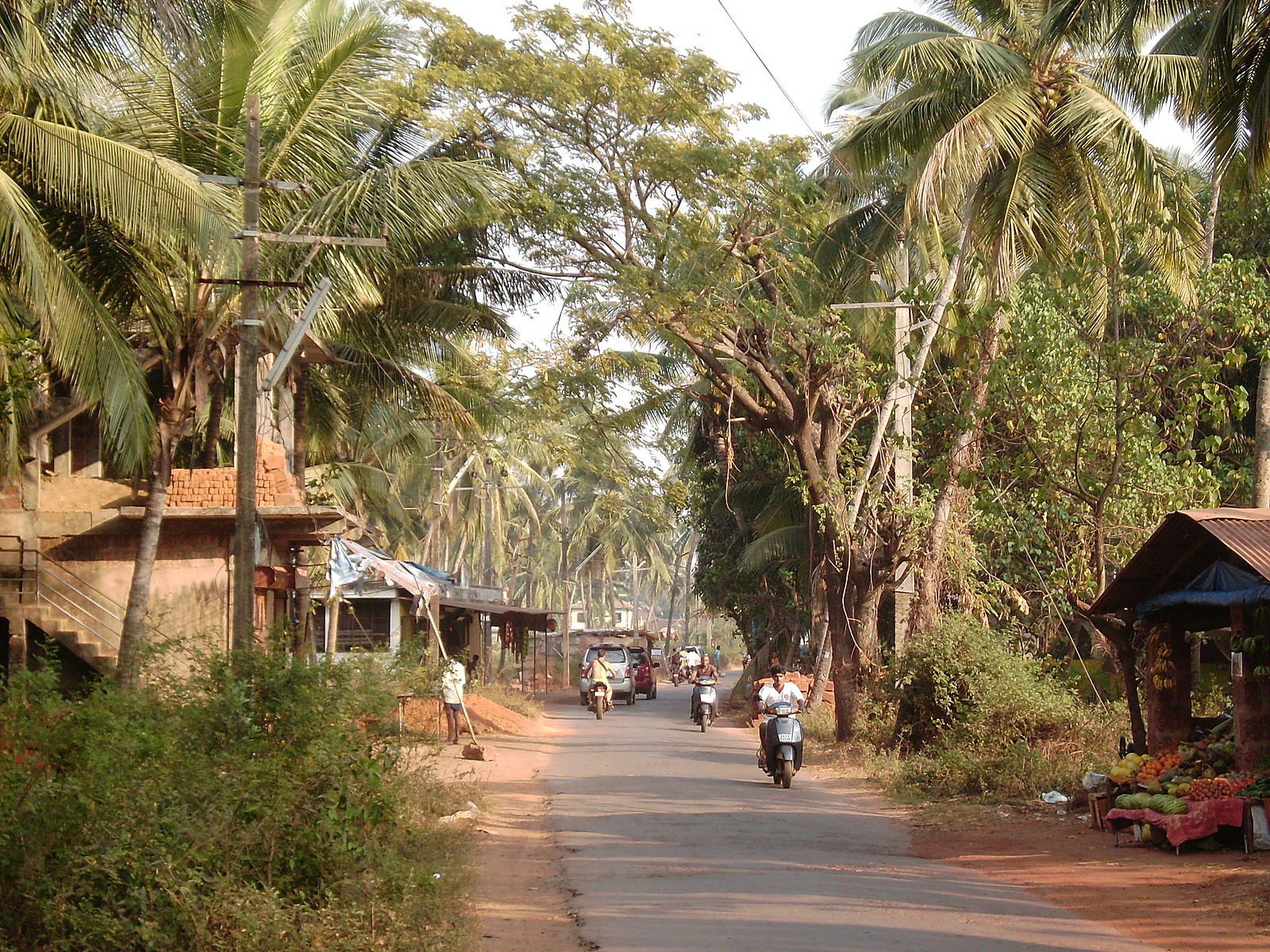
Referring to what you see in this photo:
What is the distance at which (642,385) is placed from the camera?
20500mm

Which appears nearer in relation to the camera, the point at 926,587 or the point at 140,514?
the point at 140,514

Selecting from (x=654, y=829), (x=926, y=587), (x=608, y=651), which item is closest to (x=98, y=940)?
(x=654, y=829)

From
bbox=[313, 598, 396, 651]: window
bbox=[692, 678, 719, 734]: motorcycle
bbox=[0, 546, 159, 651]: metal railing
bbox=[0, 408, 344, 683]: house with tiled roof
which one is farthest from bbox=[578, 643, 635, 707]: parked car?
bbox=[0, 546, 159, 651]: metal railing

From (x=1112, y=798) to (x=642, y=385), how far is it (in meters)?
10.5

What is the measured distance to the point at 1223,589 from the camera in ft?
36.3

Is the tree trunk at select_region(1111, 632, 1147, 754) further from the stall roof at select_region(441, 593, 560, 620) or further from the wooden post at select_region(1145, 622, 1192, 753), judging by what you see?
the stall roof at select_region(441, 593, 560, 620)

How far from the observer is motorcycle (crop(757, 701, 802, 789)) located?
15953 mm

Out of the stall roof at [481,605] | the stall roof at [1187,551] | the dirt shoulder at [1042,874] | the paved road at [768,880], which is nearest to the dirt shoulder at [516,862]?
the dirt shoulder at [1042,874]

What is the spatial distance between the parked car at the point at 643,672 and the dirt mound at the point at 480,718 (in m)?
14.5

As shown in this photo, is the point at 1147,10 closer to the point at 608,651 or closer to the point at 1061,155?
the point at 1061,155

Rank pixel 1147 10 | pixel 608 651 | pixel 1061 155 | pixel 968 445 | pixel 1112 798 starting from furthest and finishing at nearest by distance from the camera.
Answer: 1. pixel 608 651
2. pixel 1061 155
3. pixel 968 445
4. pixel 1147 10
5. pixel 1112 798

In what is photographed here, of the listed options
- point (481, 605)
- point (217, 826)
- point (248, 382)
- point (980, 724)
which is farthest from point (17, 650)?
point (481, 605)

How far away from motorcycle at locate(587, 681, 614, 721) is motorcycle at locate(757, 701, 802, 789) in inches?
644

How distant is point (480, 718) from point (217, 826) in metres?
20.2
